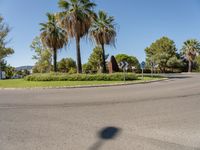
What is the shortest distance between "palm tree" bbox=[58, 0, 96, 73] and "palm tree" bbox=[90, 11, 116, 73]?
4.74m

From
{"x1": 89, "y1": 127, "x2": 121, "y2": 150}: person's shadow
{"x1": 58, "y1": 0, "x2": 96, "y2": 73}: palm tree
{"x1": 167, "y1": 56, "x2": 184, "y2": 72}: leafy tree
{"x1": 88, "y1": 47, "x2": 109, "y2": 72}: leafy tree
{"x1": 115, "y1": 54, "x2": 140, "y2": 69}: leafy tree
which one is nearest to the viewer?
{"x1": 89, "y1": 127, "x2": 121, "y2": 150}: person's shadow

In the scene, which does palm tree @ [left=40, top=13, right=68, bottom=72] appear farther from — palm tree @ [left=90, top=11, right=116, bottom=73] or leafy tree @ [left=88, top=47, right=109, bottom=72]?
leafy tree @ [left=88, top=47, right=109, bottom=72]

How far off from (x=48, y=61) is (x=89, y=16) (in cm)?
2580

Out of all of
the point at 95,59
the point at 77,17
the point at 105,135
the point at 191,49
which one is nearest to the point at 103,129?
the point at 105,135

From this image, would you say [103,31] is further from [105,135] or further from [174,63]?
[174,63]

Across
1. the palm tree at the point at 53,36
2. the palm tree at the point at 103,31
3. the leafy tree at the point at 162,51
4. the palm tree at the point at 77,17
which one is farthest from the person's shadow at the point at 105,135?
the leafy tree at the point at 162,51

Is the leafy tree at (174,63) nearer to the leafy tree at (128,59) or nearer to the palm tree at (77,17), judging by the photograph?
the leafy tree at (128,59)

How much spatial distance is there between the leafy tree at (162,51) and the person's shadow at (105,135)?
63.5 m

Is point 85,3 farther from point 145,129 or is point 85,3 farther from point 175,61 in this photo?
point 175,61

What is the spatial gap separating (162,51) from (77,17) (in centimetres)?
5067

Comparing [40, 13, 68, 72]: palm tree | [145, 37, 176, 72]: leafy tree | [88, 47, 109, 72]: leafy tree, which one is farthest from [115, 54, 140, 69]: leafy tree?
[40, 13, 68, 72]: palm tree

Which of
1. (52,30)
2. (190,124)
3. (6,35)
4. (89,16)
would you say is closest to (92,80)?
(89,16)

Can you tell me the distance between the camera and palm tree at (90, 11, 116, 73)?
3462cm

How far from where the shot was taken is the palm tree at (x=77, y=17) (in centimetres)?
Result: 2912
